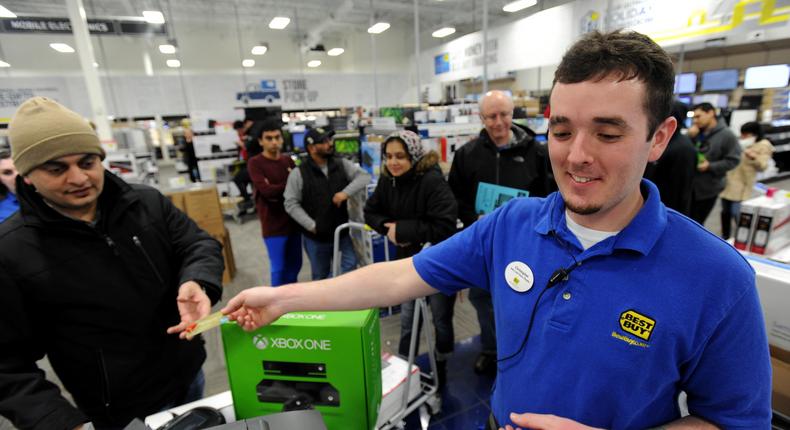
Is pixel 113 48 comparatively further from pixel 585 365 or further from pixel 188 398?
pixel 585 365

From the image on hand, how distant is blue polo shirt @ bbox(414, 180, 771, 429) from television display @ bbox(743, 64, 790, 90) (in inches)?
A: 464

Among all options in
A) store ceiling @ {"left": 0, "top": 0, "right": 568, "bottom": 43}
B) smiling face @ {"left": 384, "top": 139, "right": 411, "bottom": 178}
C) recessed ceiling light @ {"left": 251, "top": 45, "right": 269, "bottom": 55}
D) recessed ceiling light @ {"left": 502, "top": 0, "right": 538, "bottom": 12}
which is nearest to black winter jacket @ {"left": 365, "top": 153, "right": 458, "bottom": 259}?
smiling face @ {"left": 384, "top": 139, "right": 411, "bottom": 178}

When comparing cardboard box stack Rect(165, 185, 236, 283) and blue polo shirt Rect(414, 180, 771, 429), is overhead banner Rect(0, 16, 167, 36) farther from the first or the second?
blue polo shirt Rect(414, 180, 771, 429)

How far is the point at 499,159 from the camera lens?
2.35 meters

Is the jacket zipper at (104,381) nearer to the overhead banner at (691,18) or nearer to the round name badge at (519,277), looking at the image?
the round name badge at (519,277)

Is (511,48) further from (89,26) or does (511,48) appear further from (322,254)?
(89,26)

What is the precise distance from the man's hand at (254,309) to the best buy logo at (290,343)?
51 millimetres

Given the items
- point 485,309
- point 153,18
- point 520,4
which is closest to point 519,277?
point 485,309

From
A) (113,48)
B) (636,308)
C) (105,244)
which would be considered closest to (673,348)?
(636,308)

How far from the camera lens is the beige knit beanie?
1.09 metres

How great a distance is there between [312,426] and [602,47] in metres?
0.97

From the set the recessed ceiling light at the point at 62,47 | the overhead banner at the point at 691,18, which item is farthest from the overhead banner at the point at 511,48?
the recessed ceiling light at the point at 62,47

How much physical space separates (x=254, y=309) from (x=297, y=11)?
522 inches

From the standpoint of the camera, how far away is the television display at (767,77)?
8758mm
